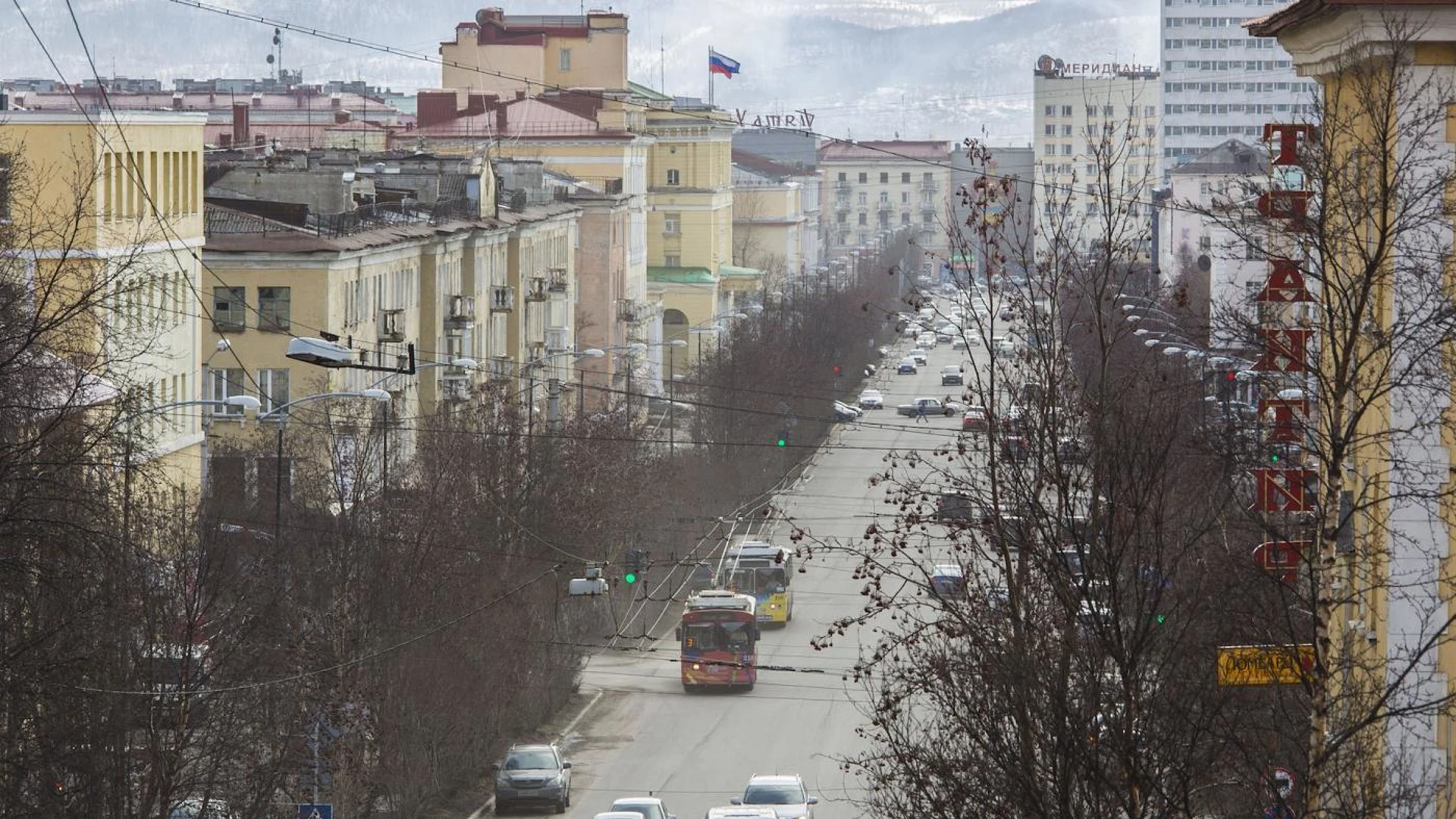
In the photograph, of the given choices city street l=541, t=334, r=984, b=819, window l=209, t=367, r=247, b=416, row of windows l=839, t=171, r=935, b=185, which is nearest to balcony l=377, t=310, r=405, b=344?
window l=209, t=367, r=247, b=416

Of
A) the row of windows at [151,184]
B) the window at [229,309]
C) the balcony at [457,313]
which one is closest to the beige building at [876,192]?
the balcony at [457,313]

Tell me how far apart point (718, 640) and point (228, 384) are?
12921 mm

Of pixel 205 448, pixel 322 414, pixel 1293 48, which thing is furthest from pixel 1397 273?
pixel 322 414

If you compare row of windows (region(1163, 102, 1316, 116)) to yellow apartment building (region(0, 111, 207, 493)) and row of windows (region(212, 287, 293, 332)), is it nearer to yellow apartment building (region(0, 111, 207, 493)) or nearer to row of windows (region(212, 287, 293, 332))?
row of windows (region(212, 287, 293, 332))

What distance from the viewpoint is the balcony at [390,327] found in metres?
55.1

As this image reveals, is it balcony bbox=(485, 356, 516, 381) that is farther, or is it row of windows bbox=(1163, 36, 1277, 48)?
row of windows bbox=(1163, 36, 1277, 48)

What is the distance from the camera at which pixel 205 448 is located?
1382 inches

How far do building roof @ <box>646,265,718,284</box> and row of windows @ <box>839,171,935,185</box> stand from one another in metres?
90.8

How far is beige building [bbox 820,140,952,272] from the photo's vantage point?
192 m

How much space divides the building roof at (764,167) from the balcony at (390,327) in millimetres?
82715

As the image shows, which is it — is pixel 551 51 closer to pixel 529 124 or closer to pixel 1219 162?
pixel 529 124

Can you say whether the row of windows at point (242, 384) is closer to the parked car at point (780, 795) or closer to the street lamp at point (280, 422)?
the street lamp at point (280, 422)

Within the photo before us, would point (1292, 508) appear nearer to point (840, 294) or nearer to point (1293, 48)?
point (1293, 48)

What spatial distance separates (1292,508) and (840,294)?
9335 cm
